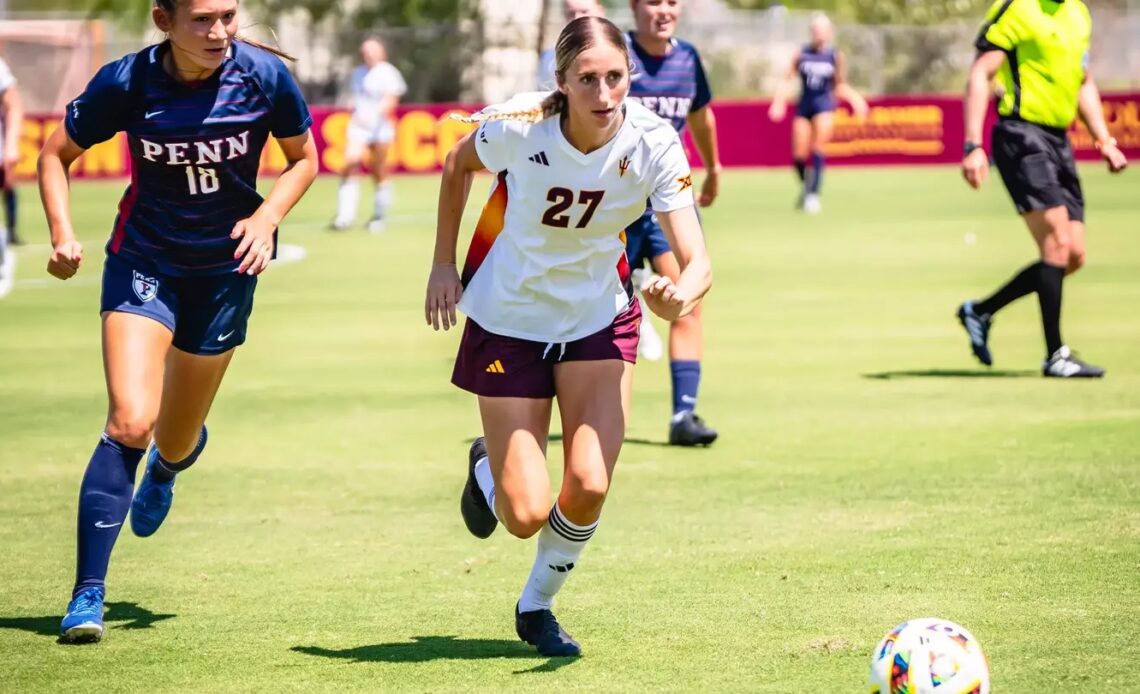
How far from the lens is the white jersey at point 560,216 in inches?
228

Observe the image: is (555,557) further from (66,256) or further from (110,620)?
(66,256)

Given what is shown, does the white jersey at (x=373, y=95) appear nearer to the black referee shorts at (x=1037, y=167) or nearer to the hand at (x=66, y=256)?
the black referee shorts at (x=1037, y=167)

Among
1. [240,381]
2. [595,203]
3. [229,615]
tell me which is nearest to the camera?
[595,203]

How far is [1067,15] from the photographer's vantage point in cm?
1133

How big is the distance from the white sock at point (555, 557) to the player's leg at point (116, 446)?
1488 mm

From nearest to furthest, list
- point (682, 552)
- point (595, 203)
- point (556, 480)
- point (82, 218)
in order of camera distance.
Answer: point (595, 203) < point (682, 552) < point (556, 480) < point (82, 218)

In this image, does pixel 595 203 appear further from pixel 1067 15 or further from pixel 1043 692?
pixel 1067 15

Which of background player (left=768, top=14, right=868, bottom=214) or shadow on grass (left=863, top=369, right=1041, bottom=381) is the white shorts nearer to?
background player (left=768, top=14, right=868, bottom=214)

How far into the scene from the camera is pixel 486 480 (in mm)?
6344

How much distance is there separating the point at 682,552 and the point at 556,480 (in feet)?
5.72

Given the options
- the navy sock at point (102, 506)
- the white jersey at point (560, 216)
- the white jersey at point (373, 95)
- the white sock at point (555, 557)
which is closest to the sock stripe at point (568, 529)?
the white sock at point (555, 557)

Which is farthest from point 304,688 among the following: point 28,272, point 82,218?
point 82,218

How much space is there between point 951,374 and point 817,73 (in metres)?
15.8

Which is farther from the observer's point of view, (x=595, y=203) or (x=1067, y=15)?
(x=1067, y=15)
